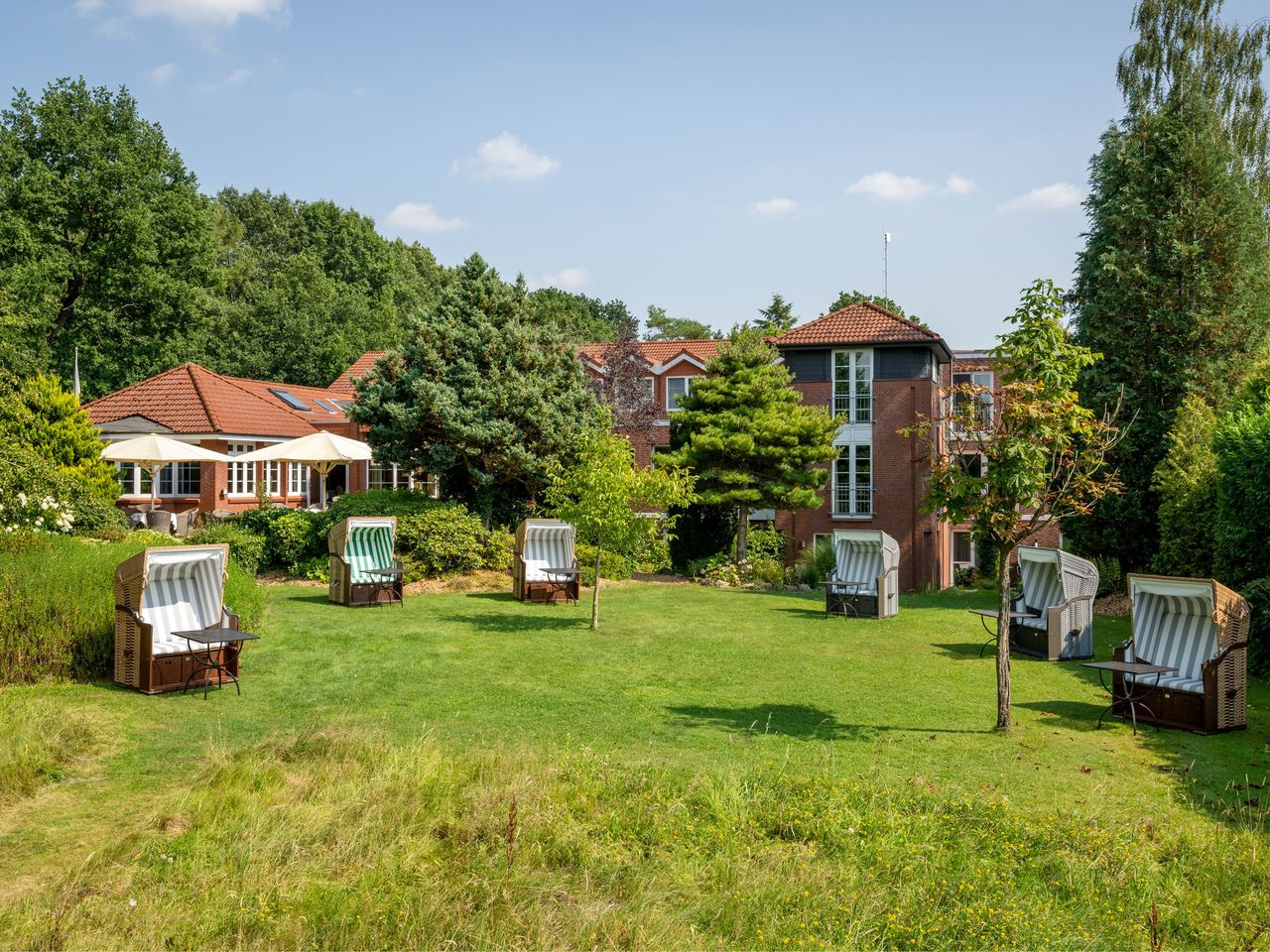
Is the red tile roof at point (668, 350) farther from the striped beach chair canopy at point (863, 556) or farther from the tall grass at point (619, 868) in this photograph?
the tall grass at point (619, 868)

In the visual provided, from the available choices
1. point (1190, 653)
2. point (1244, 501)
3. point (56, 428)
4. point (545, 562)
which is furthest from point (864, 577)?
point (56, 428)

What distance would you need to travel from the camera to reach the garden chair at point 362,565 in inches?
669

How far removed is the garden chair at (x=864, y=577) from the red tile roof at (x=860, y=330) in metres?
15.4

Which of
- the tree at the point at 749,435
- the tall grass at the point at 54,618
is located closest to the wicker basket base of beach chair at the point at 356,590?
the tall grass at the point at 54,618

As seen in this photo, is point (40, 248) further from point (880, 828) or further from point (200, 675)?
point (880, 828)

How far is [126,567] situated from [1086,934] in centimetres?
1004

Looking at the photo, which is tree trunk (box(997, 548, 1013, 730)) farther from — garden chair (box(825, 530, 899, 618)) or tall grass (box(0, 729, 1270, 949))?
garden chair (box(825, 530, 899, 618))

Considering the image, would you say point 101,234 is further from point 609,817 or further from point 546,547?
point 609,817

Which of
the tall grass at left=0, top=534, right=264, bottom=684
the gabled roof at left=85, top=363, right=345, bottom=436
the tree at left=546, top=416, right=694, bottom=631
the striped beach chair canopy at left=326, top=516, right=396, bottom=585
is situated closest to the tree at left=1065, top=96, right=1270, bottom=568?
the tree at left=546, top=416, right=694, bottom=631

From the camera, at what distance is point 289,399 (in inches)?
1640

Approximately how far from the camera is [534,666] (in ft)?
40.5

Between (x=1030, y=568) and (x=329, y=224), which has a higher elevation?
(x=329, y=224)

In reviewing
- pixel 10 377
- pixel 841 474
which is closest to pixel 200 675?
Result: pixel 10 377

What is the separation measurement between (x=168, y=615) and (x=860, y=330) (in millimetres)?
26829
